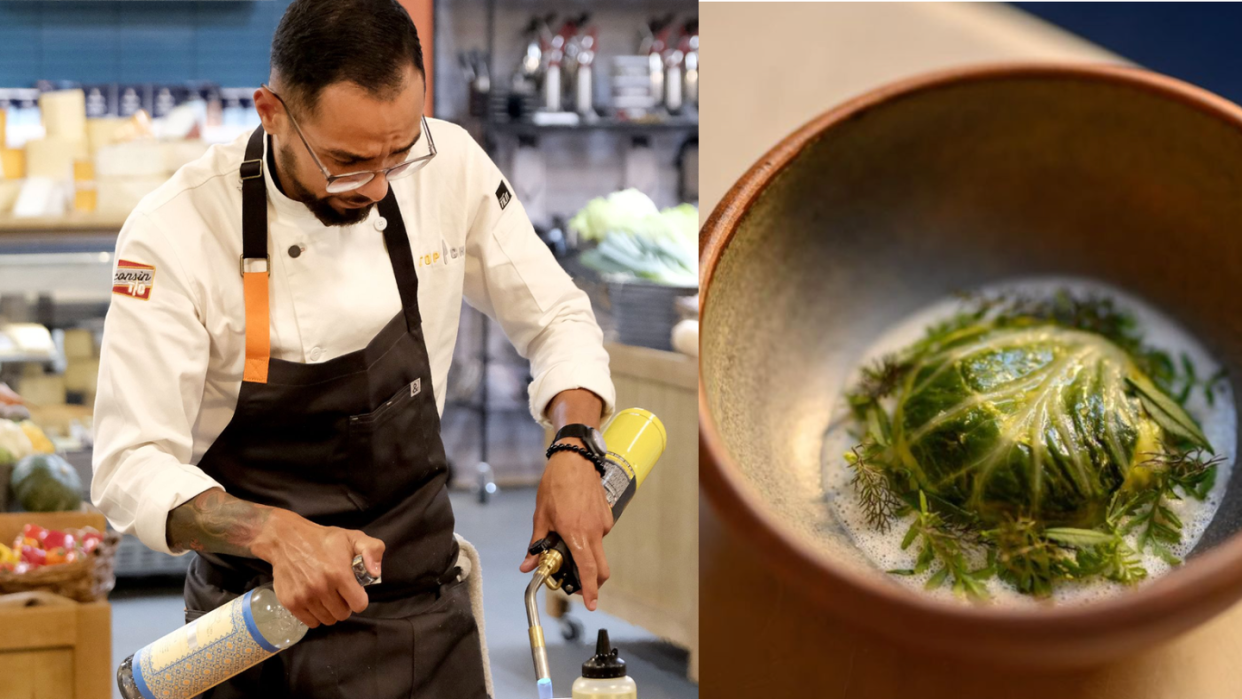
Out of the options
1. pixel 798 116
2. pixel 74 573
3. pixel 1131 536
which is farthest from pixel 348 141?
pixel 1131 536

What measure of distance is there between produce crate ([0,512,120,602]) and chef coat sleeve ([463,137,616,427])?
21.5 inches

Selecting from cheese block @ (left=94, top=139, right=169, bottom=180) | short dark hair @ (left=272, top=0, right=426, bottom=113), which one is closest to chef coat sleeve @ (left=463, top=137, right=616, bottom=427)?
short dark hair @ (left=272, top=0, right=426, bottom=113)

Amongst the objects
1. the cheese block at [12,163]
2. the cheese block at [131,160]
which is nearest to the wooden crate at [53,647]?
the cheese block at [131,160]

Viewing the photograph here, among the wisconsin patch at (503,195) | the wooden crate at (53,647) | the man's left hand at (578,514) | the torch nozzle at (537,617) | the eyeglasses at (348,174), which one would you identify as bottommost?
the wooden crate at (53,647)

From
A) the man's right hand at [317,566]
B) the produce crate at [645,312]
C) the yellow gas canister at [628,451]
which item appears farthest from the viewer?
the produce crate at [645,312]

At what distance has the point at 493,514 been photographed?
71.6 inches

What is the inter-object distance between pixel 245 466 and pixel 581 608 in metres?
0.97

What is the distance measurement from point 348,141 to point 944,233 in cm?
68

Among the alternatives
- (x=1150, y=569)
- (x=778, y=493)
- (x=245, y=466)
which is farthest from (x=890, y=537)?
(x=245, y=466)

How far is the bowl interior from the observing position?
1.12 metres

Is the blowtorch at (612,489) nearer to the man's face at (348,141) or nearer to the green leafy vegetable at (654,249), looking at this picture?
the man's face at (348,141)

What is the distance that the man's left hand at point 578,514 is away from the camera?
1.08 meters

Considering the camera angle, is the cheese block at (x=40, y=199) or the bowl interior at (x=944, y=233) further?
the cheese block at (x=40, y=199)

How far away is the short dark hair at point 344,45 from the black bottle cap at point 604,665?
0.53 m
